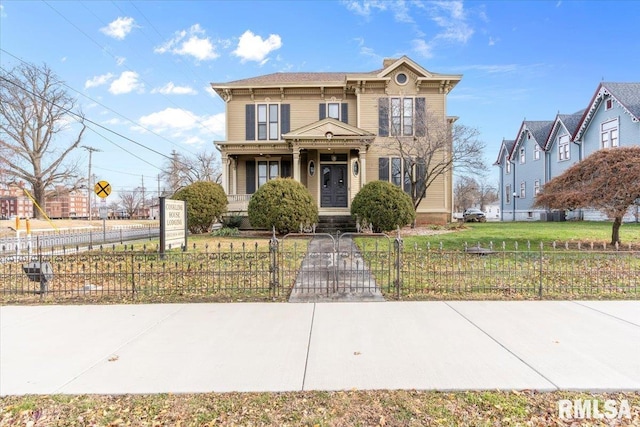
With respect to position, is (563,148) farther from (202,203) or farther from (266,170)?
(202,203)

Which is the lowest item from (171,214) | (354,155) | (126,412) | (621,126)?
(126,412)

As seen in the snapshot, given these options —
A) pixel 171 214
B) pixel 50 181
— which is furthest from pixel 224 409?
pixel 50 181

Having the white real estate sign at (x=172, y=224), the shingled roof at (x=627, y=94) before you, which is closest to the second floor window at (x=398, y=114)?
the white real estate sign at (x=172, y=224)

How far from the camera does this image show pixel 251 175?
2073 cm

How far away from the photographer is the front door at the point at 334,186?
19609 millimetres

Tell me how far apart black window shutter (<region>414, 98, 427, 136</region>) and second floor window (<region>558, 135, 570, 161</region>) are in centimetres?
1653

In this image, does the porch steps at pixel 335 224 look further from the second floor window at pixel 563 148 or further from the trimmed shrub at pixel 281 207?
the second floor window at pixel 563 148

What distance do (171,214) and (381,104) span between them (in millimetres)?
13780

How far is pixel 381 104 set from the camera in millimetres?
19797

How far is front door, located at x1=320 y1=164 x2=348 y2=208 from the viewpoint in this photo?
19609 mm

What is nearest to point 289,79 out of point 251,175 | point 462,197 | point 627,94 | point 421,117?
point 251,175

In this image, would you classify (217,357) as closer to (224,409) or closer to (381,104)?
(224,409)

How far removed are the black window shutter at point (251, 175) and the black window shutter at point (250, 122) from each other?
4.65 ft

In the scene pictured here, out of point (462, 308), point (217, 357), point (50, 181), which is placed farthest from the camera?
point (50, 181)
